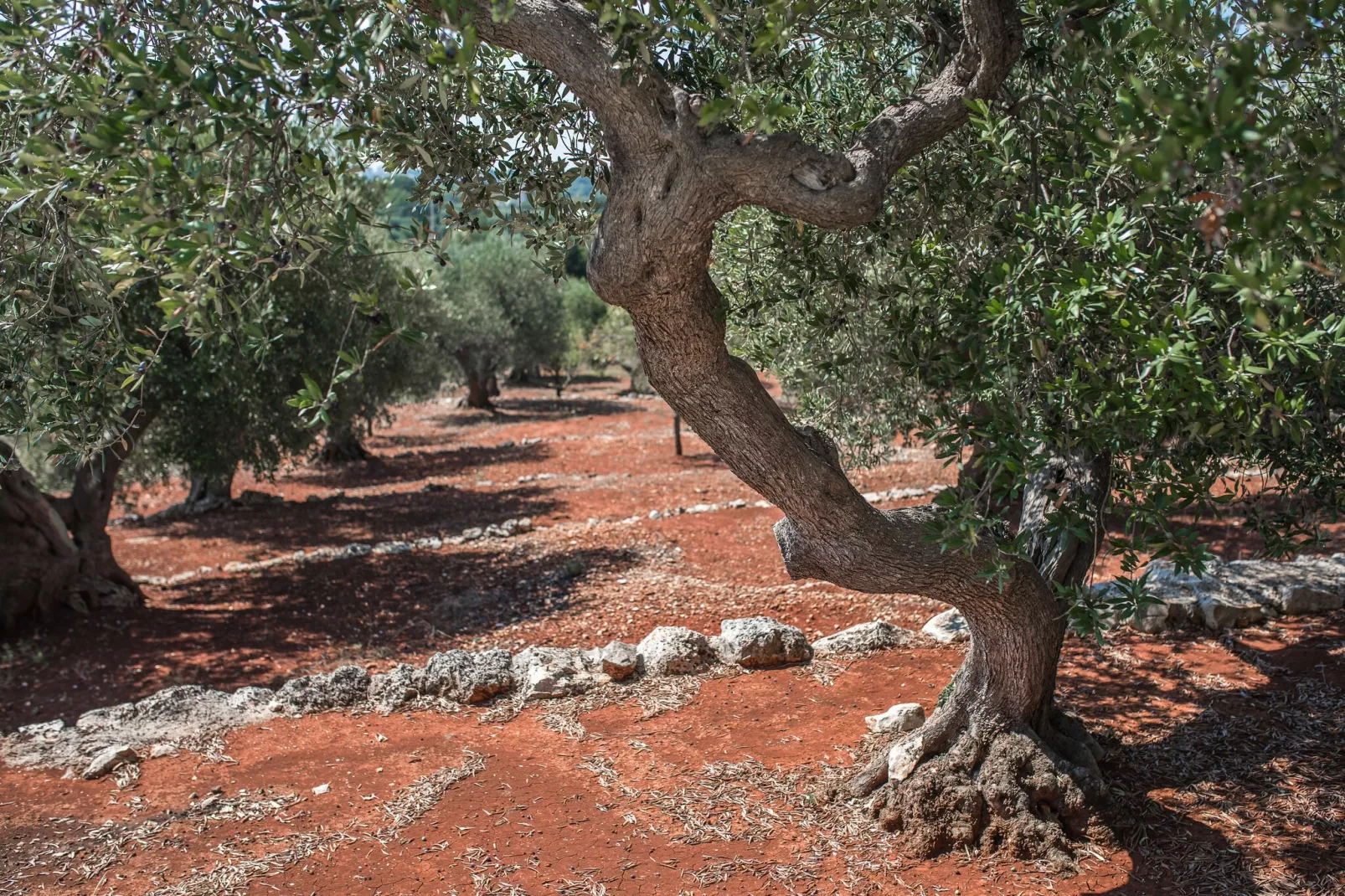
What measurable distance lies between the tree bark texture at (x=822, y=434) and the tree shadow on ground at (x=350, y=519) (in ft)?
37.4

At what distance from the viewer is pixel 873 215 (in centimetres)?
388

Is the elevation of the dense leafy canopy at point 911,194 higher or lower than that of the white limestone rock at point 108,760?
higher

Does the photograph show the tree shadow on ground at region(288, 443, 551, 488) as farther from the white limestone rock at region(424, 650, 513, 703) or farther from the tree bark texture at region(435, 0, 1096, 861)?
the tree bark texture at region(435, 0, 1096, 861)

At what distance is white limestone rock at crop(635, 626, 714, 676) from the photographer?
785cm

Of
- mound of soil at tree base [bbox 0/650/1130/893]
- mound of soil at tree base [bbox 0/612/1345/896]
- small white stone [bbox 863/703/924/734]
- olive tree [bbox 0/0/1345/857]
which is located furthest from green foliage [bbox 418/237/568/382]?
olive tree [bbox 0/0/1345/857]

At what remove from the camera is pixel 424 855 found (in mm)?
5203

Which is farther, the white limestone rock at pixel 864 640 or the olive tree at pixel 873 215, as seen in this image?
the white limestone rock at pixel 864 640

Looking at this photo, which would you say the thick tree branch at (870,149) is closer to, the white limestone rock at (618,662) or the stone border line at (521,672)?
the stone border line at (521,672)

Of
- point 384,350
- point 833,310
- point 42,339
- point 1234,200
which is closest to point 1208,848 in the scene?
point 833,310

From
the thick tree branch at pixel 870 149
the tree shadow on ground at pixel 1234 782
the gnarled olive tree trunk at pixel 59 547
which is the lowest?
the tree shadow on ground at pixel 1234 782

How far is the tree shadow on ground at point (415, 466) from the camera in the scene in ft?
76.5

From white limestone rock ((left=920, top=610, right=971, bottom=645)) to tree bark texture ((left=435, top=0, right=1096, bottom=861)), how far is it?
2589mm

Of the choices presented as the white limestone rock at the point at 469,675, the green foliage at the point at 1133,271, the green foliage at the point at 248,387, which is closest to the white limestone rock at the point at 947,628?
the green foliage at the point at 1133,271

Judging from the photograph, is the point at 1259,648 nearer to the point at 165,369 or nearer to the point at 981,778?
the point at 981,778
